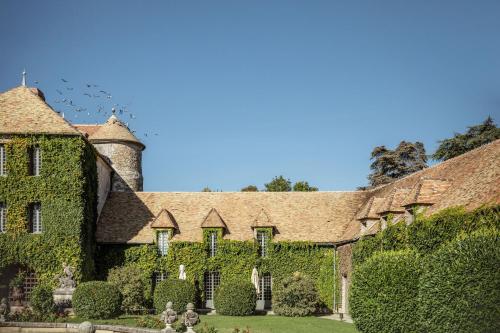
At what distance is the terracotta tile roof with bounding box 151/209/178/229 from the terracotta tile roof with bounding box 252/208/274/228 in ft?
14.9

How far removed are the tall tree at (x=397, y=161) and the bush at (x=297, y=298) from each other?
21701 millimetres

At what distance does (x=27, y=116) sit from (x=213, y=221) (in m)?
11.5

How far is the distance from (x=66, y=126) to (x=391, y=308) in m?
21.2

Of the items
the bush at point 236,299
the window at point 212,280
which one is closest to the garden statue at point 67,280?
the bush at point 236,299

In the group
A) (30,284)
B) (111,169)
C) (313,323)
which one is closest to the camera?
(313,323)

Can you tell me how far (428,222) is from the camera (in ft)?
78.1

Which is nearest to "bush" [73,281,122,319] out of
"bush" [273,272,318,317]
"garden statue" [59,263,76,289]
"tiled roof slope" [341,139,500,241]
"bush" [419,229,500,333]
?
"garden statue" [59,263,76,289]

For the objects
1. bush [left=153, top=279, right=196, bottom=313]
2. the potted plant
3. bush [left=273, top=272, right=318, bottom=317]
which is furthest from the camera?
bush [left=273, top=272, right=318, bottom=317]

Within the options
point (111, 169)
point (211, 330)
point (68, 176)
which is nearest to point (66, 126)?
point (68, 176)

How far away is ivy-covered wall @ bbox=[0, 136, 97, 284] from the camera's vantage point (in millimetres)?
35531

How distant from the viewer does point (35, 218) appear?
3659 cm

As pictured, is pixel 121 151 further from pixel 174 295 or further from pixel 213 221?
pixel 174 295

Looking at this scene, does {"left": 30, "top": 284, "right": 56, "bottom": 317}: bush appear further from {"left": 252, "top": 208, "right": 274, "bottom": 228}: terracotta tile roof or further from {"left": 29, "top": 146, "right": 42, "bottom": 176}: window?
{"left": 252, "top": 208, "right": 274, "bottom": 228}: terracotta tile roof

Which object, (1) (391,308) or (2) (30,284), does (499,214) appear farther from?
(2) (30,284)
